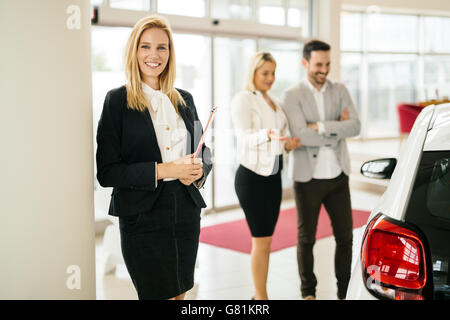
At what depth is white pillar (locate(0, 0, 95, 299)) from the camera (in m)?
1.83

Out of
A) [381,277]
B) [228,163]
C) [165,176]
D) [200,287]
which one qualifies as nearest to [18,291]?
[165,176]

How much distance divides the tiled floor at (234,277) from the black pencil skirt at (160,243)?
162cm

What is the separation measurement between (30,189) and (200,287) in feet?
7.46

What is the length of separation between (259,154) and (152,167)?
1.25 m

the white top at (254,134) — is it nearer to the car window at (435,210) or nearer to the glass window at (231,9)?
the car window at (435,210)

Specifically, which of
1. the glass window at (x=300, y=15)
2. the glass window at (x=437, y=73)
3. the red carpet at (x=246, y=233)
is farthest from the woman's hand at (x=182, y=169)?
the glass window at (x=437, y=73)

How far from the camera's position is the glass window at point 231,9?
661cm

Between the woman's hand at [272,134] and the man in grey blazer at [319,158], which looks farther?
the man in grey blazer at [319,158]

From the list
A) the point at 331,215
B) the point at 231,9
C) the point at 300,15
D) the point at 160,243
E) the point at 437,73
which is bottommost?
the point at 331,215

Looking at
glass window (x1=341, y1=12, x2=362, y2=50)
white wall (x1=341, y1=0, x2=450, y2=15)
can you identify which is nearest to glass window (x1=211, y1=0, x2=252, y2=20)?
white wall (x1=341, y1=0, x2=450, y2=15)

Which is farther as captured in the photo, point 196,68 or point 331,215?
point 196,68

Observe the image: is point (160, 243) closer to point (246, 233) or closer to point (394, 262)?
point (394, 262)

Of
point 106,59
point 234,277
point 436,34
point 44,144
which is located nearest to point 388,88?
point 436,34

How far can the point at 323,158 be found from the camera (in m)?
3.34
